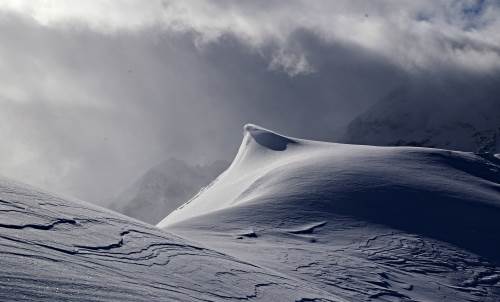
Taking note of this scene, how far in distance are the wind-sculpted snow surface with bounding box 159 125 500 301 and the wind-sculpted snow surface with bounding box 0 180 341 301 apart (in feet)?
9.84

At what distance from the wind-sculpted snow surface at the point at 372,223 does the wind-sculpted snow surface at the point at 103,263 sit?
3.00m

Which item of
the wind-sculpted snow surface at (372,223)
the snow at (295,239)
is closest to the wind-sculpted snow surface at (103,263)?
the snow at (295,239)

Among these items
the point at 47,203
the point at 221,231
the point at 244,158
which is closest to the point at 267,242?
the point at 221,231

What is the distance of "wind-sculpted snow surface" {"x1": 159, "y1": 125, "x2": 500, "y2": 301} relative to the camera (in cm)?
1767

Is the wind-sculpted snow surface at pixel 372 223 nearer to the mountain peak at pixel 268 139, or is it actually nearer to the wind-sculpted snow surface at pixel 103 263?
the wind-sculpted snow surface at pixel 103 263

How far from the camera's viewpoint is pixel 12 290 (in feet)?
24.4

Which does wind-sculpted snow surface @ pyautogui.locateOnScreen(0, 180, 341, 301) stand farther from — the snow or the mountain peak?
the mountain peak

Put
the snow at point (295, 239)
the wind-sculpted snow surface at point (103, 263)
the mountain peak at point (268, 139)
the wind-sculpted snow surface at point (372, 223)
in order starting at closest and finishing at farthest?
the wind-sculpted snow surface at point (103, 263) < the snow at point (295, 239) < the wind-sculpted snow surface at point (372, 223) < the mountain peak at point (268, 139)

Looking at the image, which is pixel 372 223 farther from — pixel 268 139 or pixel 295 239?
pixel 268 139

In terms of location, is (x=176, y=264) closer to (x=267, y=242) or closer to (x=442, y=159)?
(x=267, y=242)

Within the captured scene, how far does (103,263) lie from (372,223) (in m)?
15.0

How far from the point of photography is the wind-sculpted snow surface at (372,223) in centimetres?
1767

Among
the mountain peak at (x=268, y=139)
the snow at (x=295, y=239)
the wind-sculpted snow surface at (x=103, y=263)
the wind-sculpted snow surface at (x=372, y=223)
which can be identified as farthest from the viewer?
the mountain peak at (x=268, y=139)

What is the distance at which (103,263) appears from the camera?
10.1m
